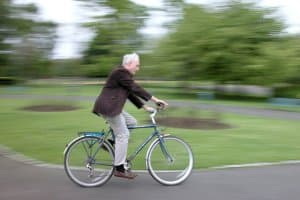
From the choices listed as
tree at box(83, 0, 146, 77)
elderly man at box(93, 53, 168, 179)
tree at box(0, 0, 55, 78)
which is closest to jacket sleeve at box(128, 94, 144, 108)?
elderly man at box(93, 53, 168, 179)

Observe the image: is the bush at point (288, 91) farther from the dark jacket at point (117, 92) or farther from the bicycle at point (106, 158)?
the dark jacket at point (117, 92)

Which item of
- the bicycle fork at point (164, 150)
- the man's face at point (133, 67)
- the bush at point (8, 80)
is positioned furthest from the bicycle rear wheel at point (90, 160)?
the bush at point (8, 80)

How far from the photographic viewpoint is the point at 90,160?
20.2ft

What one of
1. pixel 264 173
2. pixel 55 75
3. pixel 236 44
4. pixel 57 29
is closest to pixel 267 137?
pixel 264 173

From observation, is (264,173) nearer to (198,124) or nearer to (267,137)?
(267,137)

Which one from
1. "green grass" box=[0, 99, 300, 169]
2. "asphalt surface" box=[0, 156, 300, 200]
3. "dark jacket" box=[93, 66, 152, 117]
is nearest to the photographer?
"asphalt surface" box=[0, 156, 300, 200]

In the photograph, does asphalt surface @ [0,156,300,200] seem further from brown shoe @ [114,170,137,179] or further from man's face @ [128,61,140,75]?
man's face @ [128,61,140,75]

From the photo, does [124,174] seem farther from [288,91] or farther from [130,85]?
[288,91]

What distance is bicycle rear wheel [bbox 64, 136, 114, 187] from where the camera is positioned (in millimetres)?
6047

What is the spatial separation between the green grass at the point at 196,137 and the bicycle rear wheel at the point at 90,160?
1043mm

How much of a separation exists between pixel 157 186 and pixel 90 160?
89 cm

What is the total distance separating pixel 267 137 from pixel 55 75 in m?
39.3

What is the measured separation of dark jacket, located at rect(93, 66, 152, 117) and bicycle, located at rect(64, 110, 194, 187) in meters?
0.31

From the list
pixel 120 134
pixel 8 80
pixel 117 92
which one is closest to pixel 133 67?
pixel 117 92
